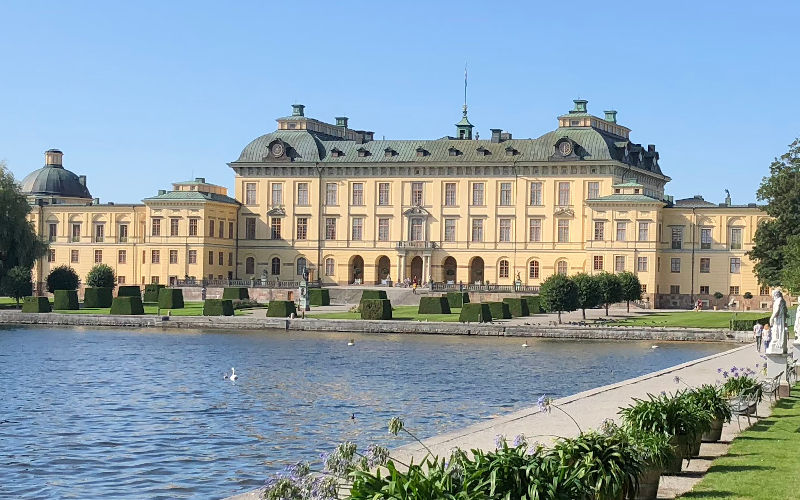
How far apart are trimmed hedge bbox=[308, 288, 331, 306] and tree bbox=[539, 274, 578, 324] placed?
20.2 m

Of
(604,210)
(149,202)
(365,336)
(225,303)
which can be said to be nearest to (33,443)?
(365,336)

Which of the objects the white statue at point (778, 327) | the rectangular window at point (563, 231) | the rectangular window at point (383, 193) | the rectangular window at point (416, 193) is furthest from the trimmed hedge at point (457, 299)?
the white statue at point (778, 327)

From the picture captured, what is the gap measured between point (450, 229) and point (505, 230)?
419cm

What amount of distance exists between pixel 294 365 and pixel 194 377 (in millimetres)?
5157

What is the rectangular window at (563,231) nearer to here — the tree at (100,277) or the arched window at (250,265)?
the arched window at (250,265)

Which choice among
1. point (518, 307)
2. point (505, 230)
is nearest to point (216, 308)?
point (518, 307)

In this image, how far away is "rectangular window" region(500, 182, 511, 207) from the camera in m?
86.7

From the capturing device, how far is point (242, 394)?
109 ft

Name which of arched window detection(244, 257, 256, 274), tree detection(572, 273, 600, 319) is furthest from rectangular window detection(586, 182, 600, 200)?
arched window detection(244, 257, 256, 274)

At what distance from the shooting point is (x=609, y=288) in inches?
2635

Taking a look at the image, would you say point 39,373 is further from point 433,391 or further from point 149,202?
point 149,202

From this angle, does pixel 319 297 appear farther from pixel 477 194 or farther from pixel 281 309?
pixel 477 194

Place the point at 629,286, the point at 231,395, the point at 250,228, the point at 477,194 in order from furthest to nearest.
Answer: the point at 250,228 < the point at 477,194 < the point at 629,286 < the point at 231,395

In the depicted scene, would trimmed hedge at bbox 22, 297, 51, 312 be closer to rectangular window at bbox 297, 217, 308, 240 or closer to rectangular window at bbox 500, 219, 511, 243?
rectangular window at bbox 297, 217, 308, 240
